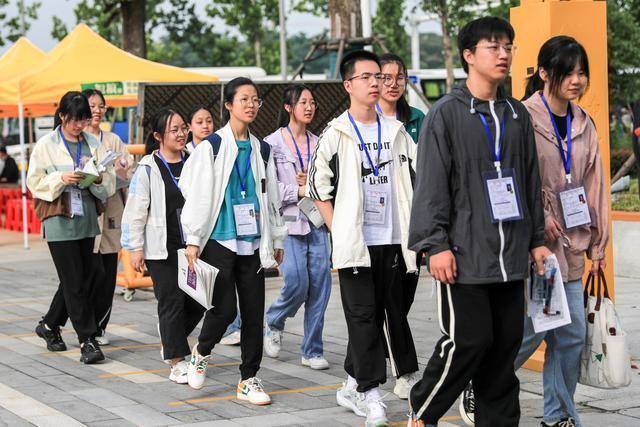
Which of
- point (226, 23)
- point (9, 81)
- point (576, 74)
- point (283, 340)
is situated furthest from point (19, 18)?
point (576, 74)

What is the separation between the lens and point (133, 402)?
276 inches

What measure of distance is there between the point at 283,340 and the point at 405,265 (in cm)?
289

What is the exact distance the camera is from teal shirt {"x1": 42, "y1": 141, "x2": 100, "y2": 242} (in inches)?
330

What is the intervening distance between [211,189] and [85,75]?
37.0 ft

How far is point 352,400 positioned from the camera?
6.65m

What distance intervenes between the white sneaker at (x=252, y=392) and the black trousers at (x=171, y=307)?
779 mm

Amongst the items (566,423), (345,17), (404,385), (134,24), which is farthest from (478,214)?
(134,24)

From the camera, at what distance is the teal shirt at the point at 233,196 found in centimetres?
697

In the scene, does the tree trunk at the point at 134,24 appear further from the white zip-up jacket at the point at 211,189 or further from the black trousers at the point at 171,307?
the white zip-up jacket at the point at 211,189

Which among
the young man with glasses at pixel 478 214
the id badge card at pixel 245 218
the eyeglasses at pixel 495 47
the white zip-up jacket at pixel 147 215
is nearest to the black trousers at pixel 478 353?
the young man with glasses at pixel 478 214

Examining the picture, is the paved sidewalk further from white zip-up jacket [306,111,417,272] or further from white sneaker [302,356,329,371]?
white zip-up jacket [306,111,417,272]

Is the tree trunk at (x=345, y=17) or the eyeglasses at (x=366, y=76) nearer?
the eyeglasses at (x=366, y=76)

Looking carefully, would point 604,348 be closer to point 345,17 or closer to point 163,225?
point 163,225

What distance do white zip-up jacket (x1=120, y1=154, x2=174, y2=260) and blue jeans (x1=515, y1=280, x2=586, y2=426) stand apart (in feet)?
9.41
